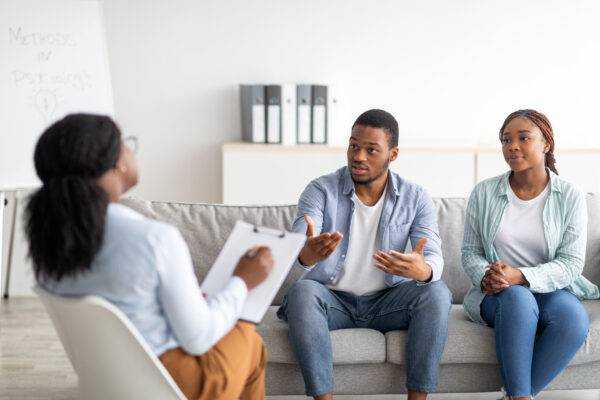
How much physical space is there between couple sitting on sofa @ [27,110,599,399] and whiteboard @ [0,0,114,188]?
5.75ft

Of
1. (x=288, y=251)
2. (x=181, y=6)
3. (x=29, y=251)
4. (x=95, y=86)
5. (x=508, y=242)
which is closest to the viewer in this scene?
(x=29, y=251)

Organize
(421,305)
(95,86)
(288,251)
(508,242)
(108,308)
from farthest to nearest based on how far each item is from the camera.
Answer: (95,86) < (508,242) < (421,305) < (288,251) < (108,308)

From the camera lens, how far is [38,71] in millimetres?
4145

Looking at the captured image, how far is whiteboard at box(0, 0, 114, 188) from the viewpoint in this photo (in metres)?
4.07

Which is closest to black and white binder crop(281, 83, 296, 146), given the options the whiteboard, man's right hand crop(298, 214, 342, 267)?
the whiteboard

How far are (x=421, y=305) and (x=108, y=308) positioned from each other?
121 centimetres

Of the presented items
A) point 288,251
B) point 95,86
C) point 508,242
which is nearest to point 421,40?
point 95,86

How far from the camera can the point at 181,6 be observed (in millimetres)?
4941

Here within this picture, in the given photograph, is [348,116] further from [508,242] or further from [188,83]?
[508,242]

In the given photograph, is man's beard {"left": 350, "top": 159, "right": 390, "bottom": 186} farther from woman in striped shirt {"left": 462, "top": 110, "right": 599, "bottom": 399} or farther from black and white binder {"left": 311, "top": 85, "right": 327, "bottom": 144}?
black and white binder {"left": 311, "top": 85, "right": 327, "bottom": 144}

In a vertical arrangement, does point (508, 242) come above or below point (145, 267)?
below

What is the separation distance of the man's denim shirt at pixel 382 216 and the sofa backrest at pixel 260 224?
0.28 m

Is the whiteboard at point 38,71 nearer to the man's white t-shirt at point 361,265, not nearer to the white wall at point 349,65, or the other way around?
the white wall at point 349,65

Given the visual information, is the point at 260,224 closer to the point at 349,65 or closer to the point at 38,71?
the point at 38,71
